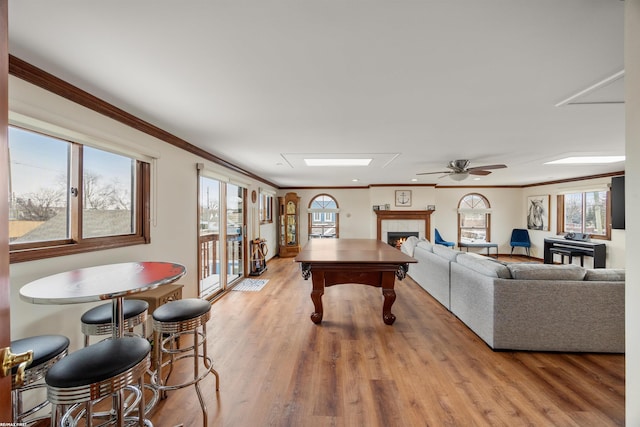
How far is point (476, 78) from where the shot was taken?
5.43 ft

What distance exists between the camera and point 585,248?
5777mm

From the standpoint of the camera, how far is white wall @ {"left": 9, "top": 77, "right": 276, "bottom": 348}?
5.01ft

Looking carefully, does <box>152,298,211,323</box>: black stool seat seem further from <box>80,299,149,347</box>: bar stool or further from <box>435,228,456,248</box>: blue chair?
<box>435,228,456,248</box>: blue chair

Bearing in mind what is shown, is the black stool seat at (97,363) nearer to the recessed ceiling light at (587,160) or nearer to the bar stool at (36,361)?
the bar stool at (36,361)

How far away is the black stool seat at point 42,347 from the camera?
1.20 m

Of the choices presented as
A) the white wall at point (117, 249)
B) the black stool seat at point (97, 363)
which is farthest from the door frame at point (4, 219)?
the white wall at point (117, 249)

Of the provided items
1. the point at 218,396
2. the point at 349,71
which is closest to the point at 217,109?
the point at 349,71

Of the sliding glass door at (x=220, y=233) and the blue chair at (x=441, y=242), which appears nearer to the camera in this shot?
the sliding glass door at (x=220, y=233)

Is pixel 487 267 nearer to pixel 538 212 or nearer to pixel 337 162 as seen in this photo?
pixel 337 162

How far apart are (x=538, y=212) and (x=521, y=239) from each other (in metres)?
0.91

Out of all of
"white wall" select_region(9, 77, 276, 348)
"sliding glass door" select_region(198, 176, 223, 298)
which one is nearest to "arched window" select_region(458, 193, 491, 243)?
"sliding glass door" select_region(198, 176, 223, 298)

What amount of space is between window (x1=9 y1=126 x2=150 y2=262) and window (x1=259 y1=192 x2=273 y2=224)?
154 inches

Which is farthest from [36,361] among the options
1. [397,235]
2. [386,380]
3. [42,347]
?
[397,235]

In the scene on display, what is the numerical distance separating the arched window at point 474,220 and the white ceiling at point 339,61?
5.59m
